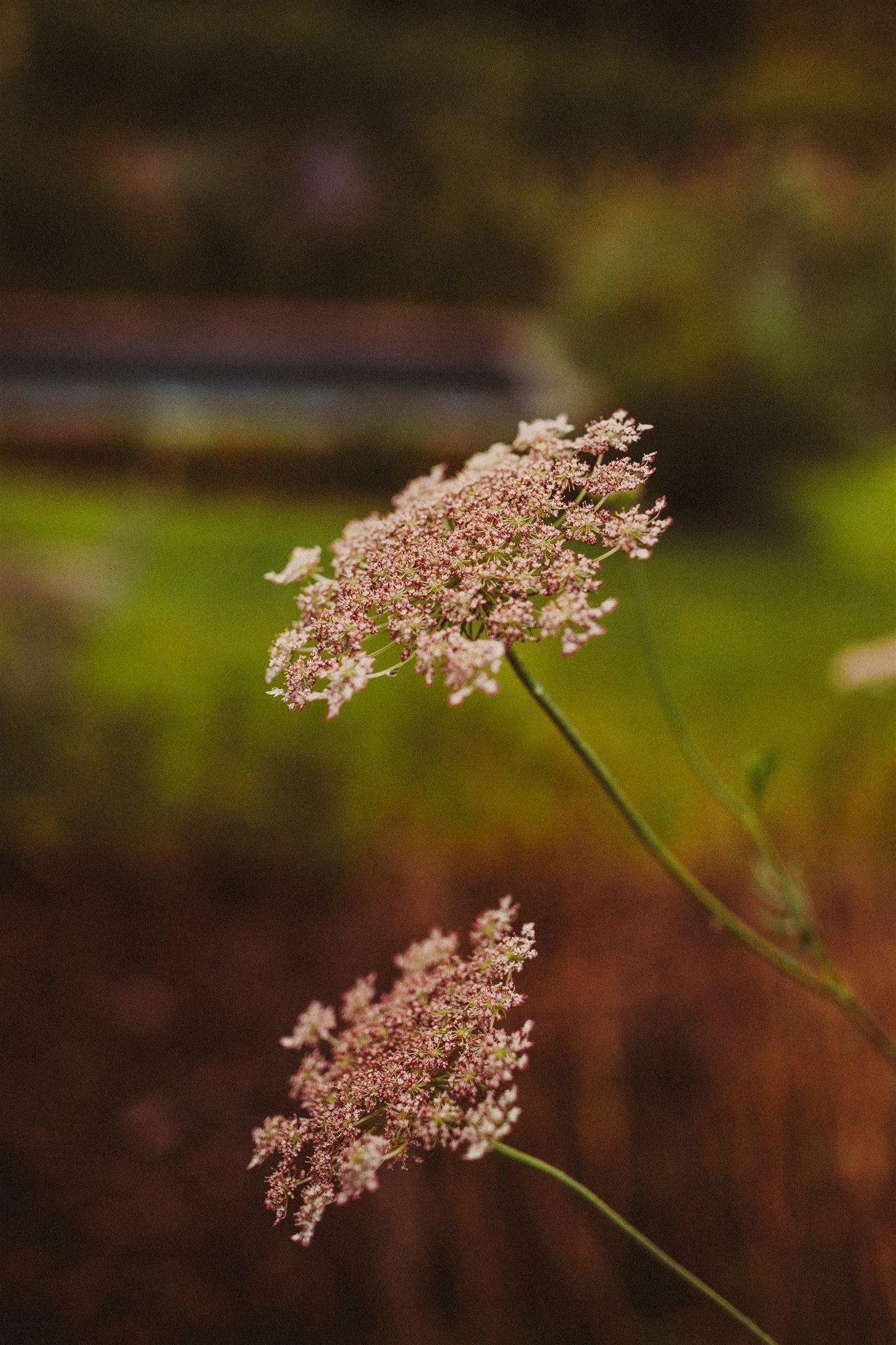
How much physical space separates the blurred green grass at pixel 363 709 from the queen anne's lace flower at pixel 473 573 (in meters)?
0.50

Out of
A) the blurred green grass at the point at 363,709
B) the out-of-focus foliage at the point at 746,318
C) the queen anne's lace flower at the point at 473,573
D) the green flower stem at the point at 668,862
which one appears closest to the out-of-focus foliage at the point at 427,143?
the out-of-focus foliage at the point at 746,318

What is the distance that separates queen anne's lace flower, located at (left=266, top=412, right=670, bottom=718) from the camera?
525 mm

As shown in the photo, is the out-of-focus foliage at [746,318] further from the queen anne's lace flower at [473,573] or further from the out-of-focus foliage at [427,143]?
the queen anne's lace flower at [473,573]

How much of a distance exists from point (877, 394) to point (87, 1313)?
392 inches

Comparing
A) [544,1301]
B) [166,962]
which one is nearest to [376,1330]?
[544,1301]

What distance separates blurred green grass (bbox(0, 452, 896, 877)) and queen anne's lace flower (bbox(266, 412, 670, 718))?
1.66ft

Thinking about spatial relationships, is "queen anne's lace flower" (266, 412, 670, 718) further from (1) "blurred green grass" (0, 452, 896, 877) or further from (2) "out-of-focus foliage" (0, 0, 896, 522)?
(2) "out-of-focus foliage" (0, 0, 896, 522)

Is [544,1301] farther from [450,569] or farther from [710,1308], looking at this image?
[450,569]

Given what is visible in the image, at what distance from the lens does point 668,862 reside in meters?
0.65

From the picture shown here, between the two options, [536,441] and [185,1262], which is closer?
[536,441]

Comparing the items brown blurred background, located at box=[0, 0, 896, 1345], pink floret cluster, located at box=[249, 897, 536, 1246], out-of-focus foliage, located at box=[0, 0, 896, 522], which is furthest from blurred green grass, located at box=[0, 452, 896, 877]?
out-of-focus foliage, located at box=[0, 0, 896, 522]

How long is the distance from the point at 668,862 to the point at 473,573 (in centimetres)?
21

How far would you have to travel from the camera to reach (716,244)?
11.3 meters

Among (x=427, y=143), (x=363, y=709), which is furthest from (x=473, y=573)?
(x=427, y=143)
